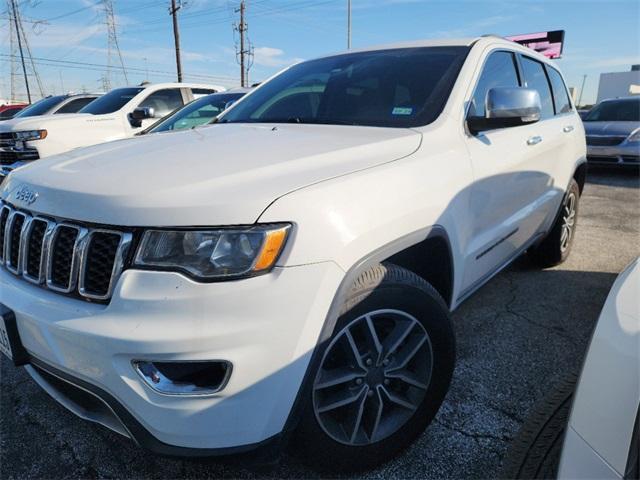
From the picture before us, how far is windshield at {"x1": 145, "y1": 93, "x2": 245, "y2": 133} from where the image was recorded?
569 centimetres

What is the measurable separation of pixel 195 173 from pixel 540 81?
309 cm

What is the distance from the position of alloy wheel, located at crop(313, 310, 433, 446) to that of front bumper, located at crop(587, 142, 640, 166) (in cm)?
932

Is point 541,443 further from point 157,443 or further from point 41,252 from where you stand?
point 41,252

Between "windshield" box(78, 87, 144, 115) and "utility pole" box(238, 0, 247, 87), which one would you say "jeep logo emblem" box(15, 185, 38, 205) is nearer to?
"windshield" box(78, 87, 144, 115)

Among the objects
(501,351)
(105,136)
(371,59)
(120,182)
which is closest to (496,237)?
(501,351)

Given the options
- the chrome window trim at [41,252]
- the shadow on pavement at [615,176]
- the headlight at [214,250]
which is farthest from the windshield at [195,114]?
the shadow on pavement at [615,176]

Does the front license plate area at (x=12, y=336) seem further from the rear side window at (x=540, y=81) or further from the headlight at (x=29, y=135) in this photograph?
the headlight at (x=29, y=135)

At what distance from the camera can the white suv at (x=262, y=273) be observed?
1.39 metres

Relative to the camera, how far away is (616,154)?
9.34 metres

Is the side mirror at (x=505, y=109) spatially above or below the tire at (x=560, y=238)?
above

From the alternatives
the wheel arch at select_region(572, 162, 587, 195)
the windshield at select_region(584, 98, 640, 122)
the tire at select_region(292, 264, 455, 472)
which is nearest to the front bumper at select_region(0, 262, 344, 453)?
the tire at select_region(292, 264, 455, 472)

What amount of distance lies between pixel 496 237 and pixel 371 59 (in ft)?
4.14

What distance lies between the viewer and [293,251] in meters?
1.42

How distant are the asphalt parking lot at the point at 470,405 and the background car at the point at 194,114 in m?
3.58
